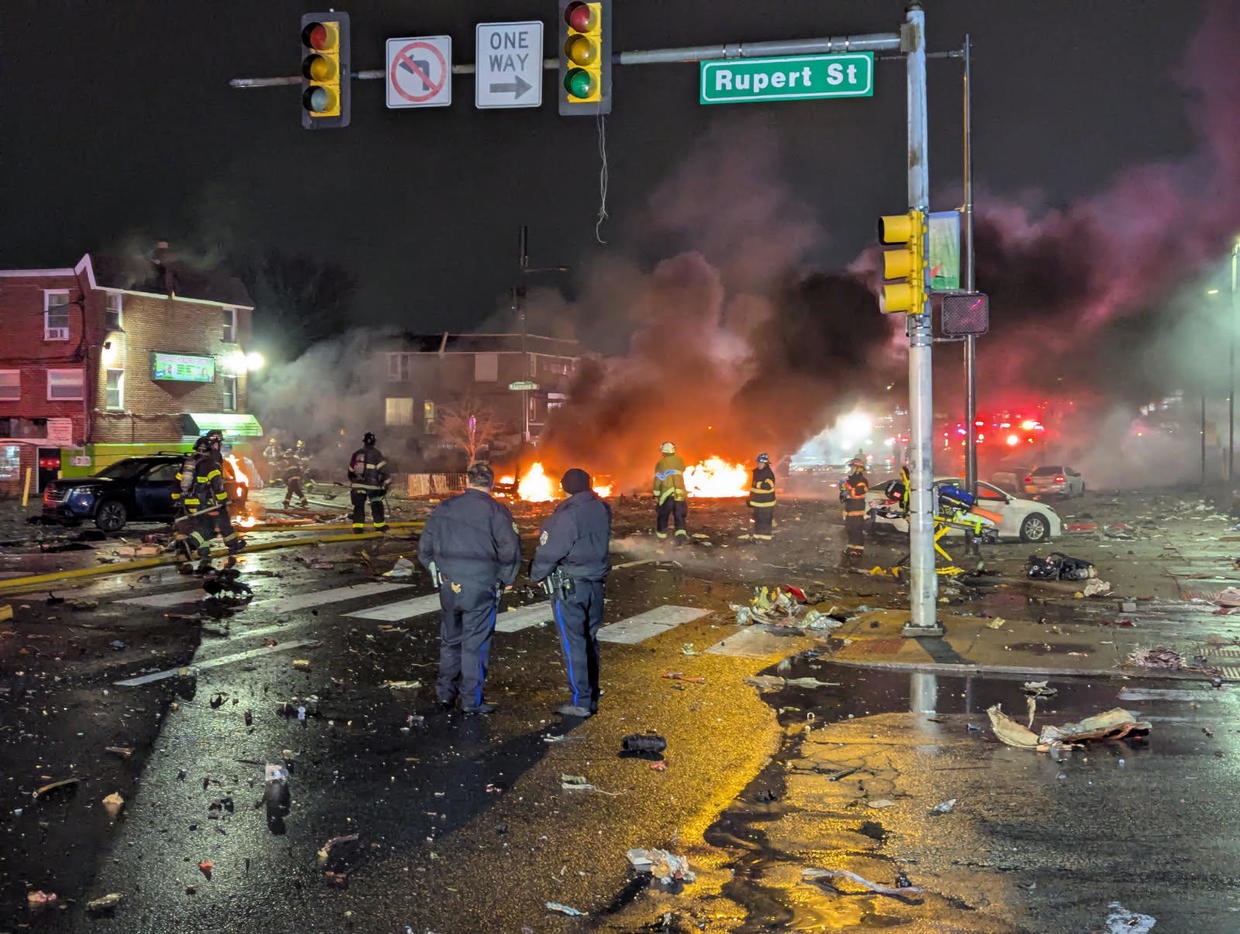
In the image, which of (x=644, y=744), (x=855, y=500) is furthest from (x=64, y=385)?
(x=644, y=744)

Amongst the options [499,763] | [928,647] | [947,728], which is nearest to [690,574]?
[928,647]

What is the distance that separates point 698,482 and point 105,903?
29711mm

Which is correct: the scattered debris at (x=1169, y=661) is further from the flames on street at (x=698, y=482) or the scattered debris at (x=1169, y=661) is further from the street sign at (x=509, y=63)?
the flames on street at (x=698, y=482)

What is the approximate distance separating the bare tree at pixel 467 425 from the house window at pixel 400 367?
5.11 meters

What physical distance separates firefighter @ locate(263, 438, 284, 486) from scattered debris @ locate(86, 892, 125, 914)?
3659 cm

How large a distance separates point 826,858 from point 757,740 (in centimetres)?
207

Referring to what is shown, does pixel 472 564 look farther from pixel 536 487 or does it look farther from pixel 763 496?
pixel 536 487

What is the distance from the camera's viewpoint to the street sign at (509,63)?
32.4ft

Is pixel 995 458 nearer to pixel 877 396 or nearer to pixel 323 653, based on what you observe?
pixel 877 396

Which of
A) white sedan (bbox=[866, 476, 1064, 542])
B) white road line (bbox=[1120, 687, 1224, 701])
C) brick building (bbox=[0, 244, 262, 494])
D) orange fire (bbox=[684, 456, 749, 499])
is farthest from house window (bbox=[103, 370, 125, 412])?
white road line (bbox=[1120, 687, 1224, 701])

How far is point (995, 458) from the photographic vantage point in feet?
169

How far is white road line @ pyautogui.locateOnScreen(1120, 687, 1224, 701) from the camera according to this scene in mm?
7961

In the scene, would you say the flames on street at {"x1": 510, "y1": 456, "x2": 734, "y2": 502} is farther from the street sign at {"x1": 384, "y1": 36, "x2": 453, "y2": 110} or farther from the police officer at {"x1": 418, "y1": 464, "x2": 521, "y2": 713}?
the police officer at {"x1": 418, "y1": 464, "x2": 521, "y2": 713}

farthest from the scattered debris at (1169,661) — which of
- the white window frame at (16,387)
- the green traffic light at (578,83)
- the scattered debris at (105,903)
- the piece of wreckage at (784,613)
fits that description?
the white window frame at (16,387)
